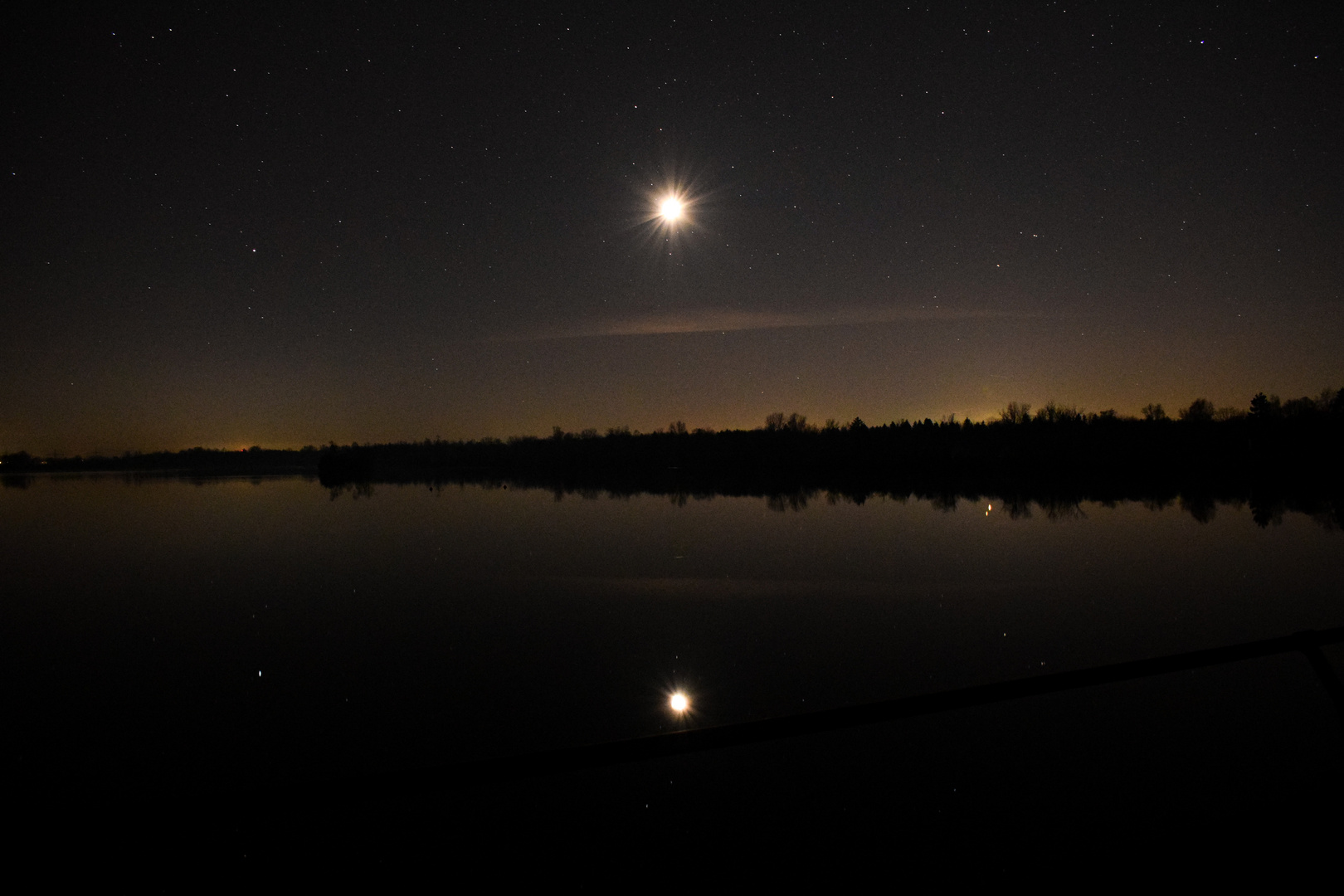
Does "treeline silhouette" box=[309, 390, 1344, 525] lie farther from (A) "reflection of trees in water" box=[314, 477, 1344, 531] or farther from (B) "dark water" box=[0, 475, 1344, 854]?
(B) "dark water" box=[0, 475, 1344, 854]

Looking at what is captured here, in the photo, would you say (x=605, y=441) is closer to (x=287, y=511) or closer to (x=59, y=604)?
(x=287, y=511)

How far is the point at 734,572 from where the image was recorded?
19.4m

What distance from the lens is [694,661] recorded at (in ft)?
38.0

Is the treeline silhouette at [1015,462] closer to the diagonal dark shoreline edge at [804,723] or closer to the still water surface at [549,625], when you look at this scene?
the still water surface at [549,625]

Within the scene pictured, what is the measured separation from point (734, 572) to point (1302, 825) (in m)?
16.1

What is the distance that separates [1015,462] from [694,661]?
80.8m

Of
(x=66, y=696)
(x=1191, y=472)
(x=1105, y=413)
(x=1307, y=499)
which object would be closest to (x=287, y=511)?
(x=66, y=696)

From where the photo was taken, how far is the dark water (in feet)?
24.2

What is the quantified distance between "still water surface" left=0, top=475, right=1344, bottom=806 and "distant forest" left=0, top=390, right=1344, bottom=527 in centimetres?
1622

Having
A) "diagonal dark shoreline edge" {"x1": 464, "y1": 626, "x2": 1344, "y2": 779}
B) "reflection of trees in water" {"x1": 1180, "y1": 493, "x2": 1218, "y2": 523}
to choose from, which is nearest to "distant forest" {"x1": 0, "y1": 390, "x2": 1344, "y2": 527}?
"reflection of trees in water" {"x1": 1180, "y1": 493, "x2": 1218, "y2": 523}

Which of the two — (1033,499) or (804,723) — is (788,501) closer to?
(1033,499)

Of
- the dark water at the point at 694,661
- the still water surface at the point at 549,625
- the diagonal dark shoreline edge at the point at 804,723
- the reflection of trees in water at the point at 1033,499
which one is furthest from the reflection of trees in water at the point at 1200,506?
the diagonal dark shoreline edge at the point at 804,723

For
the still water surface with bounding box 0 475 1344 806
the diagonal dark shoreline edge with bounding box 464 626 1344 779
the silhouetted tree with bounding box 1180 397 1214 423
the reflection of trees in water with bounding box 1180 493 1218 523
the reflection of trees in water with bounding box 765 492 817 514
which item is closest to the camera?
the diagonal dark shoreline edge with bounding box 464 626 1344 779

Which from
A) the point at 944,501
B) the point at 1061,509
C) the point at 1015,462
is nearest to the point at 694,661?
the point at 1061,509
